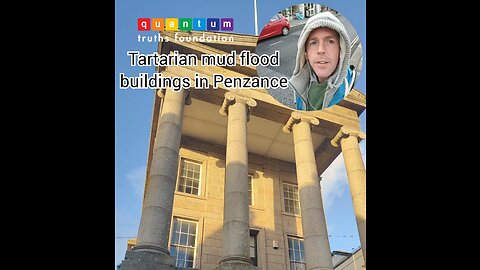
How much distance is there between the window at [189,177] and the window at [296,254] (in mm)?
6683

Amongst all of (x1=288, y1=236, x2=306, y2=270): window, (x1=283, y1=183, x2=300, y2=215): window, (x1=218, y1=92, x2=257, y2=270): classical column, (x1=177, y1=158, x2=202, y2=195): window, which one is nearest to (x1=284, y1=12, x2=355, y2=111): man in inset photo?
(x1=218, y1=92, x2=257, y2=270): classical column

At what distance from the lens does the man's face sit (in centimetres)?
1802

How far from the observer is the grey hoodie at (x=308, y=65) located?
17.6 metres

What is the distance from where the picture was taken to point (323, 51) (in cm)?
1850

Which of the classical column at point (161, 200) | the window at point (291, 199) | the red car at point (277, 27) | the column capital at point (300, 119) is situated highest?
the column capital at point (300, 119)

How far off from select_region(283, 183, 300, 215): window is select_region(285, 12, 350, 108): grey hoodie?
367 inches

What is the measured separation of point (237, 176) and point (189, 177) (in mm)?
7908

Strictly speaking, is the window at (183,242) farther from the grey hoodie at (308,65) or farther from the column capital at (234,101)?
the grey hoodie at (308,65)

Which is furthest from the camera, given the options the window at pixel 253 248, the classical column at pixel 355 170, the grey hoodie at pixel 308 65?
the window at pixel 253 248

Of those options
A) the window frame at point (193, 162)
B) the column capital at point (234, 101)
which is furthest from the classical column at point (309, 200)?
the window frame at point (193, 162)

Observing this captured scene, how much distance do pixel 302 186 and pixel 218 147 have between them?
8.78 metres

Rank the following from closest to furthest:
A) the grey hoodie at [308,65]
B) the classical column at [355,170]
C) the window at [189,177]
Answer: the grey hoodie at [308,65], the classical column at [355,170], the window at [189,177]
